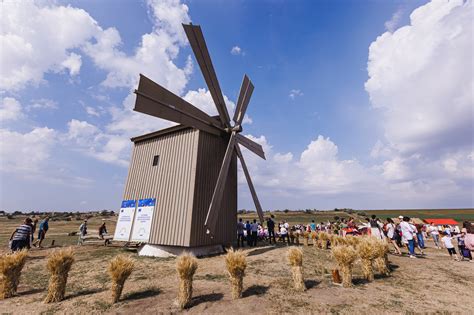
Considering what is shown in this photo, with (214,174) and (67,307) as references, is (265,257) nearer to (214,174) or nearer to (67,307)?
(214,174)

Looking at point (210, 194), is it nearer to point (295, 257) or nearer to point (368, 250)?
point (295, 257)

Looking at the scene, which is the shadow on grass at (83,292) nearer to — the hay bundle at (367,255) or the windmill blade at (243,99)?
the hay bundle at (367,255)

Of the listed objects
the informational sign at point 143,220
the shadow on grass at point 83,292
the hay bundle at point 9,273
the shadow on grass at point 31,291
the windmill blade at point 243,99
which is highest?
the windmill blade at point 243,99

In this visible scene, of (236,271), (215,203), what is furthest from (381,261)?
(215,203)

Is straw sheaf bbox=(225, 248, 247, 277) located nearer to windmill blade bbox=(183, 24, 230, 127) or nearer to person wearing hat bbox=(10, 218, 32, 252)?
windmill blade bbox=(183, 24, 230, 127)

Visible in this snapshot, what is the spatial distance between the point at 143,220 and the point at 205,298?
7929mm

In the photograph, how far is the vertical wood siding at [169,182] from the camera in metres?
11.6

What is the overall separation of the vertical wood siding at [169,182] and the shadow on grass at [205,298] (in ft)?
15.6

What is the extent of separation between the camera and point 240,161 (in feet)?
48.3

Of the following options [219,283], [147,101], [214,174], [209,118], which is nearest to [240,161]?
[214,174]

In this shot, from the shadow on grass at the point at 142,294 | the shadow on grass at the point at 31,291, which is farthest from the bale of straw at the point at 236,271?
the shadow on grass at the point at 31,291

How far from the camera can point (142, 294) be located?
21.9ft

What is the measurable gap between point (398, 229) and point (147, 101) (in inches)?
687

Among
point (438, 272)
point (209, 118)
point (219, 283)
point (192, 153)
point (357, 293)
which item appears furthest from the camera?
point (209, 118)
